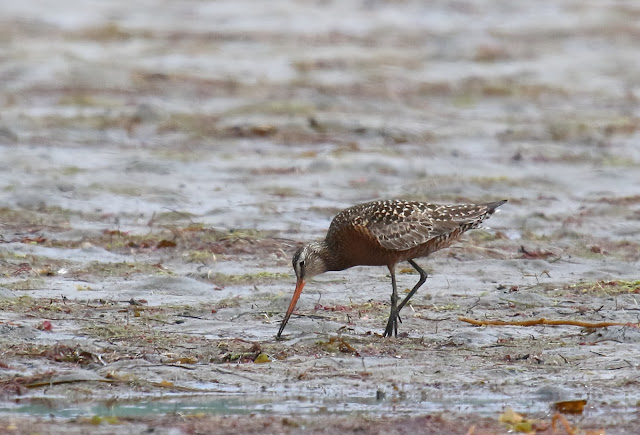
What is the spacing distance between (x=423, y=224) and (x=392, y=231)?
324 mm

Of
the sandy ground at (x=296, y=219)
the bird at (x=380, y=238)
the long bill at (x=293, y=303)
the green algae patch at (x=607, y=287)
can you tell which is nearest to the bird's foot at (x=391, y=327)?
the sandy ground at (x=296, y=219)

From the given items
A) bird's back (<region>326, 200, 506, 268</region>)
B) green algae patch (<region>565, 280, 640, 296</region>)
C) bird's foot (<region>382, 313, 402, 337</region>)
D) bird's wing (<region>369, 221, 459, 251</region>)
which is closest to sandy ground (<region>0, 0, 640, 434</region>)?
green algae patch (<region>565, 280, 640, 296</region>)

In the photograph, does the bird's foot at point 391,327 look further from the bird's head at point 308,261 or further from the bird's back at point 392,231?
the bird's head at point 308,261

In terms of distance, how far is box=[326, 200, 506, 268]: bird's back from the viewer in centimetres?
882

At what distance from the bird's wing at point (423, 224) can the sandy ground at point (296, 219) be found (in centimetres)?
56

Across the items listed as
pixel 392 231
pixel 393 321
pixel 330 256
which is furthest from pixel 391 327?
pixel 330 256

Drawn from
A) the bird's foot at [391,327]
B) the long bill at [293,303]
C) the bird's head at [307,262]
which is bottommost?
the bird's foot at [391,327]

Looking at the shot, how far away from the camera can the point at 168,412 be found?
6547 millimetres

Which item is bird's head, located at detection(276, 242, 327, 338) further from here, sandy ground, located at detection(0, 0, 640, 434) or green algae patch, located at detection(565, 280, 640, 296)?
green algae patch, located at detection(565, 280, 640, 296)

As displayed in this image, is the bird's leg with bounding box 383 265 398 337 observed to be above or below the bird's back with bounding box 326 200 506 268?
below

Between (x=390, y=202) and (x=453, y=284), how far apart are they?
43.4 inches

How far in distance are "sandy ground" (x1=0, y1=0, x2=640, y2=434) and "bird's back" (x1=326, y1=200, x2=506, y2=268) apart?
0.44 m

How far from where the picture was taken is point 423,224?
9008mm

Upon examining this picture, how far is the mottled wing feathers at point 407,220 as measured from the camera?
8.81 metres
